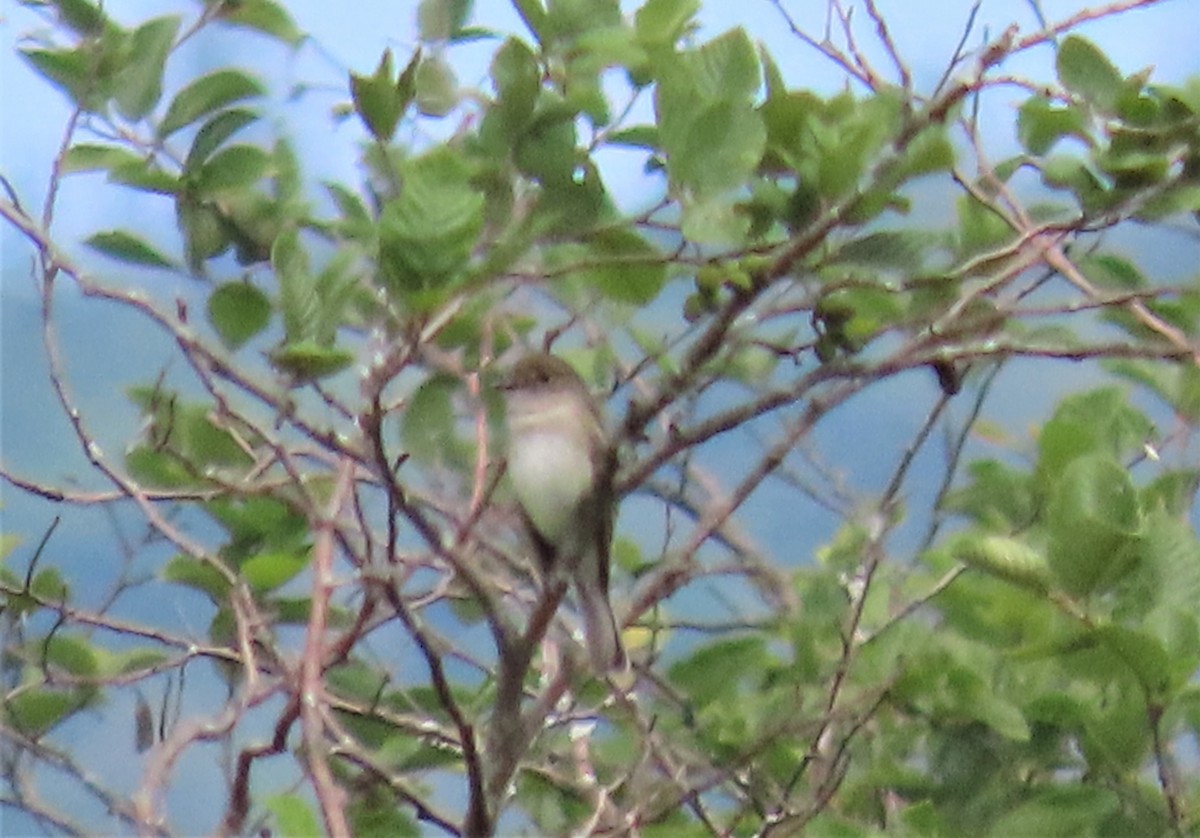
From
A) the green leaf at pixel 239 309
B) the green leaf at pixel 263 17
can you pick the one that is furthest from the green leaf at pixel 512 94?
the green leaf at pixel 263 17

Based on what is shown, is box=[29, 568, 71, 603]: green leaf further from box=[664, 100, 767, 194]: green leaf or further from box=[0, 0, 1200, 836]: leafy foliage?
box=[664, 100, 767, 194]: green leaf

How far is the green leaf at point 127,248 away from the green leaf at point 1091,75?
2.20 feet

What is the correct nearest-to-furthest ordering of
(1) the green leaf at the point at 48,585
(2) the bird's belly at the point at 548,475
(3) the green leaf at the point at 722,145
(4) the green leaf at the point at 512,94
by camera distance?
(3) the green leaf at the point at 722,145
(4) the green leaf at the point at 512,94
(1) the green leaf at the point at 48,585
(2) the bird's belly at the point at 548,475

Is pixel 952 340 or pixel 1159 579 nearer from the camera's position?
pixel 952 340

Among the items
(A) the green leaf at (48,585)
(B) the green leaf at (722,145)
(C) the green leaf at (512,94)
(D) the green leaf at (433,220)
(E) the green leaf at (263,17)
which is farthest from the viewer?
(A) the green leaf at (48,585)

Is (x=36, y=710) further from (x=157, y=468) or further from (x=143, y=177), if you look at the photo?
(x=143, y=177)

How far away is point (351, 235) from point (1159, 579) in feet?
2.17

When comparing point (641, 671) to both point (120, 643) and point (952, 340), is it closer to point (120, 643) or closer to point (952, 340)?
point (952, 340)

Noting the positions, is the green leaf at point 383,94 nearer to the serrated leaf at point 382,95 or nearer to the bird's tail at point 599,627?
the serrated leaf at point 382,95

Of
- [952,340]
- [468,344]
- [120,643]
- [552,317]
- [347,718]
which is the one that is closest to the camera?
[952,340]

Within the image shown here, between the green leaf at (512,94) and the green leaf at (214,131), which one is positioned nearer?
the green leaf at (512,94)

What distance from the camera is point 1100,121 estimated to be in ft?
3.75

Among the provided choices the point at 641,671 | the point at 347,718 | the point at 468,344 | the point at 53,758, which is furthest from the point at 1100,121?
the point at 53,758

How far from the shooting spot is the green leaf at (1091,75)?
1146 millimetres
